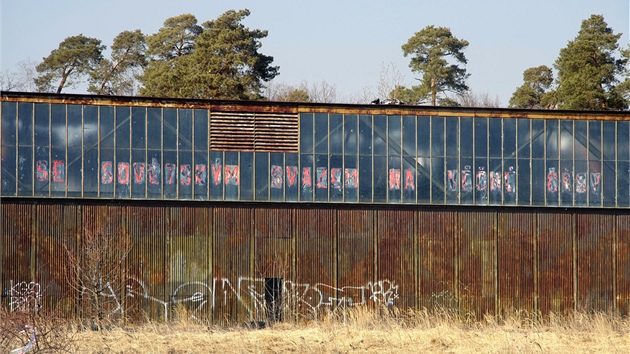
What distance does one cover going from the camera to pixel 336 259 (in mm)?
33594

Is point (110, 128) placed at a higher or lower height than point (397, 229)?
higher

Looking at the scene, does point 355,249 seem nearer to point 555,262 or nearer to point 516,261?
point 516,261

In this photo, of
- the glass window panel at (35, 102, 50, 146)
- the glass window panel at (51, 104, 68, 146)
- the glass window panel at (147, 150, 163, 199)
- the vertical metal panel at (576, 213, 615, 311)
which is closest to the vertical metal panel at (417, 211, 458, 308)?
the vertical metal panel at (576, 213, 615, 311)

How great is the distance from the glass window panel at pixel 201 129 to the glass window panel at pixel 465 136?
353 inches

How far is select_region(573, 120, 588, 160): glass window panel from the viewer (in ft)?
114

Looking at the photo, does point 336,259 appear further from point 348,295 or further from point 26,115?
point 26,115

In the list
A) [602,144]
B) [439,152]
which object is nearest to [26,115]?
[439,152]

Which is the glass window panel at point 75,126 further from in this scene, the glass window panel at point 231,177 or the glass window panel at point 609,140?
the glass window panel at point 609,140

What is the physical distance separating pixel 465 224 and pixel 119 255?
474 inches

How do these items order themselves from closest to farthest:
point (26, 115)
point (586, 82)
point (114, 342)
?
point (114, 342)
point (26, 115)
point (586, 82)

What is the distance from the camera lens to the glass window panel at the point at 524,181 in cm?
3431

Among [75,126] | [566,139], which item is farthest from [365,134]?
[75,126]

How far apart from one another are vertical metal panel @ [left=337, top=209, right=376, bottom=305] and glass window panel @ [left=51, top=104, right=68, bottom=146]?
9.68m

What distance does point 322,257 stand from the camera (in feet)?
110
